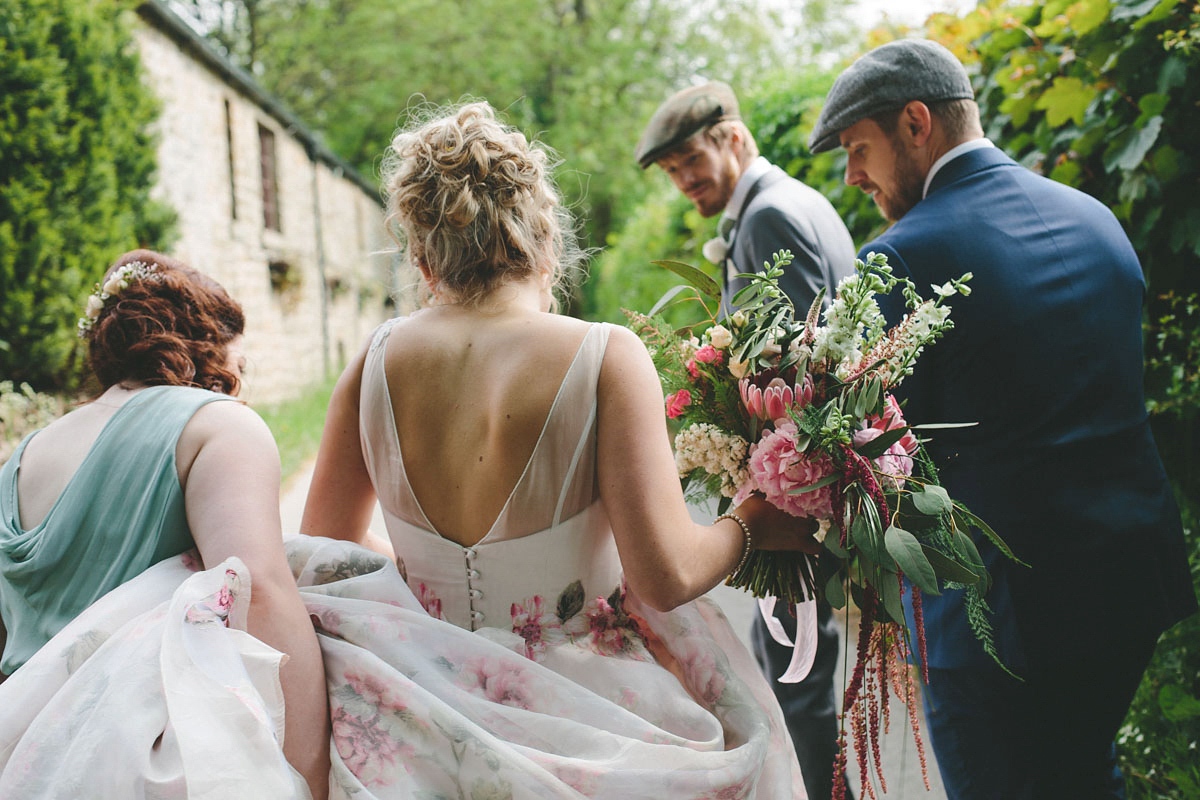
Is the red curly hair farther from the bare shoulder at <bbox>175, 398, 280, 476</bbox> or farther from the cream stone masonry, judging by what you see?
the cream stone masonry

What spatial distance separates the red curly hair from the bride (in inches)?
17.6

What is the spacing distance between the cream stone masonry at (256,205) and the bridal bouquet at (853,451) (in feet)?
22.3

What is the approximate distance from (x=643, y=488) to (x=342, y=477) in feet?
2.66

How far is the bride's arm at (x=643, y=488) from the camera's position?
5.93 feet

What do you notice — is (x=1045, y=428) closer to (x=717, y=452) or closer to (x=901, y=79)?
(x=717, y=452)

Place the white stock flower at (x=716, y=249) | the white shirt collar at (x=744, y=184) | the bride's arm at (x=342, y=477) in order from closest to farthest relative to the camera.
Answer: the bride's arm at (x=342, y=477) → the white shirt collar at (x=744, y=184) → the white stock flower at (x=716, y=249)

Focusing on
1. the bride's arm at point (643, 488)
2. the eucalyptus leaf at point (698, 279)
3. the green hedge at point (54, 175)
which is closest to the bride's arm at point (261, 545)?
the bride's arm at point (643, 488)

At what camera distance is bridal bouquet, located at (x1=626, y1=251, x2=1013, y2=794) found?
191cm

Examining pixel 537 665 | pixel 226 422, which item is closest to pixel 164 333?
pixel 226 422

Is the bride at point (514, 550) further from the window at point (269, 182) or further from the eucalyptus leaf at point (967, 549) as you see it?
the window at point (269, 182)

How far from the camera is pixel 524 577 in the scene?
6.41 feet

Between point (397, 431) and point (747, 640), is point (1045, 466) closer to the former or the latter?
point (397, 431)

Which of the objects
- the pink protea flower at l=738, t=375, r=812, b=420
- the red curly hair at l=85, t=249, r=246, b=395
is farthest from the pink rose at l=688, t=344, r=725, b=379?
the red curly hair at l=85, t=249, r=246, b=395

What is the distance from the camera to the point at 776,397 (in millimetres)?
2020
